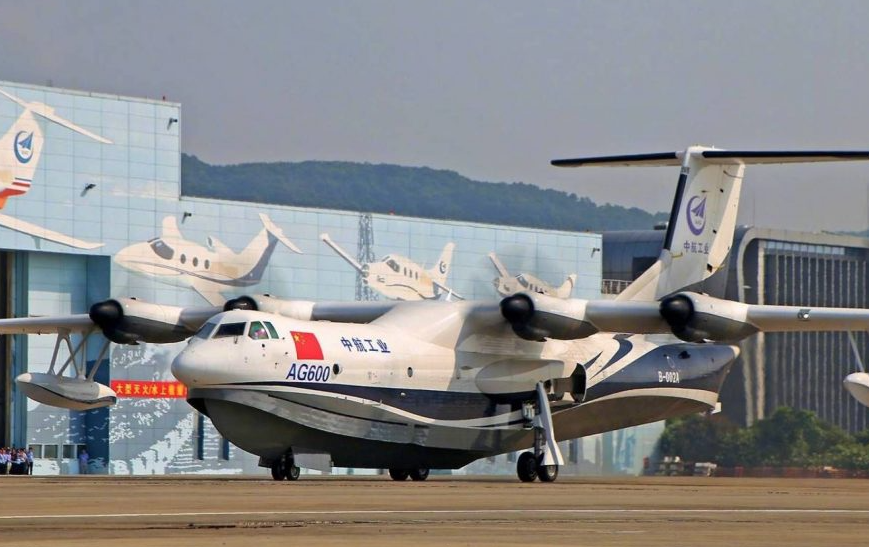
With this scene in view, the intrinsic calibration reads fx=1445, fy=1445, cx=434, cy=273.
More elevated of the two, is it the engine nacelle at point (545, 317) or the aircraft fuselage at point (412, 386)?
the engine nacelle at point (545, 317)

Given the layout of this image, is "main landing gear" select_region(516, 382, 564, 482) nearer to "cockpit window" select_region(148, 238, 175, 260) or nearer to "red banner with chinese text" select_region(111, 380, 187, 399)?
"red banner with chinese text" select_region(111, 380, 187, 399)

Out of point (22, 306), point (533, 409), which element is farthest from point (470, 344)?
point (22, 306)

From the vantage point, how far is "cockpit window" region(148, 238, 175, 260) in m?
52.5

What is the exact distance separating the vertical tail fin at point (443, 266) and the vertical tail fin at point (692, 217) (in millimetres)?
26547

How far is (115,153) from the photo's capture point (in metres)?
51.8

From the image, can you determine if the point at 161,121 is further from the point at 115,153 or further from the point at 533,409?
the point at 533,409

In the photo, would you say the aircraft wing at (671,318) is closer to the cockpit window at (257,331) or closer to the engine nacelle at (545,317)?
the engine nacelle at (545,317)

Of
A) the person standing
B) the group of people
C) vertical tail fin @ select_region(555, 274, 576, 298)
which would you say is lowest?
the person standing

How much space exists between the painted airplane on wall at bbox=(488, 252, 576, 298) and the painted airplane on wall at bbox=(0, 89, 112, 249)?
19229 mm

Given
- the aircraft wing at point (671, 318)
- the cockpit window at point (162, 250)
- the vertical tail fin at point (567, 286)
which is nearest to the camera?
the aircraft wing at point (671, 318)

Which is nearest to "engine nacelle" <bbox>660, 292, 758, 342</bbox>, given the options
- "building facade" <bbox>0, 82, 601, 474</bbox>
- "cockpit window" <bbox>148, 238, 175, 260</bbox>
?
"building facade" <bbox>0, 82, 601, 474</bbox>

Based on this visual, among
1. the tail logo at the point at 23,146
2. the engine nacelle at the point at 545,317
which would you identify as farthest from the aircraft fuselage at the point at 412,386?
the tail logo at the point at 23,146

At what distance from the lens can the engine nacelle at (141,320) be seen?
1198 inches

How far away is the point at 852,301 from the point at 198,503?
221ft
